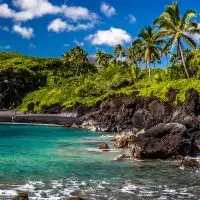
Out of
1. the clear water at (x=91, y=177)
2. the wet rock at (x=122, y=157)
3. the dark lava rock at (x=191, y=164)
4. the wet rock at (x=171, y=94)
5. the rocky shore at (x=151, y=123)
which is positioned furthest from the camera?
the wet rock at (x=171, y=94)

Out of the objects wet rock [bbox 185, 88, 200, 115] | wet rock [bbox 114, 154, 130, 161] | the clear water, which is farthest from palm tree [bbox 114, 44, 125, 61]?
wet rock [bbox 114, 154, 130, 161]

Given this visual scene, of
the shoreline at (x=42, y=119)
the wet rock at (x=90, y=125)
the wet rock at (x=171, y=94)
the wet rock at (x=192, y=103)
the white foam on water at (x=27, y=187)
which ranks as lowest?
the white foam on water at (x=27, y=187)

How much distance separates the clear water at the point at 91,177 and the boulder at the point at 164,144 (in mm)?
1686

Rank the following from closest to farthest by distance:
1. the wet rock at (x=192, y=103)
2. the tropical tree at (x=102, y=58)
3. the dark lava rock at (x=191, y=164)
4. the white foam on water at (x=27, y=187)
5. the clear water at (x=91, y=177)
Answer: the clear water at (x=91, y=177), the white foam on water at (x=27, y=187), the dark lava rock at (x=191, y=164), the wet rock at (x=192, y=103), the tropical tree at (x=102, y=58)

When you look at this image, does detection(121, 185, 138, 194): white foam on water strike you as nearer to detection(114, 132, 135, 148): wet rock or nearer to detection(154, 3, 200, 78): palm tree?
detection(114, 132, 135, 148): wet rock

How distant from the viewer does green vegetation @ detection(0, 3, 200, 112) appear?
2926 inches

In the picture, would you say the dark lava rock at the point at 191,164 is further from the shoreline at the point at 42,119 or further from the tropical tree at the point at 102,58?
the tropical tree at the point at 102,58

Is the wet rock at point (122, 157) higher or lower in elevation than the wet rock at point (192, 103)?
lower

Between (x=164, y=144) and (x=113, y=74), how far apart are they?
94651mm

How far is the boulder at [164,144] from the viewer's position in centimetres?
3650

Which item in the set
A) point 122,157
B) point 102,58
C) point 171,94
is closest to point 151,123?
point 122,157

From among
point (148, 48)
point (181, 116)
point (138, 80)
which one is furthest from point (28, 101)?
point (181, 116)

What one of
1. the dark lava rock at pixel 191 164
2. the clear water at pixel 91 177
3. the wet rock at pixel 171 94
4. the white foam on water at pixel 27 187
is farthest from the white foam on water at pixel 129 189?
the wet rock at pixel 171 94

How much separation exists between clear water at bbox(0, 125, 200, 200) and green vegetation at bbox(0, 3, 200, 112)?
118 feet
